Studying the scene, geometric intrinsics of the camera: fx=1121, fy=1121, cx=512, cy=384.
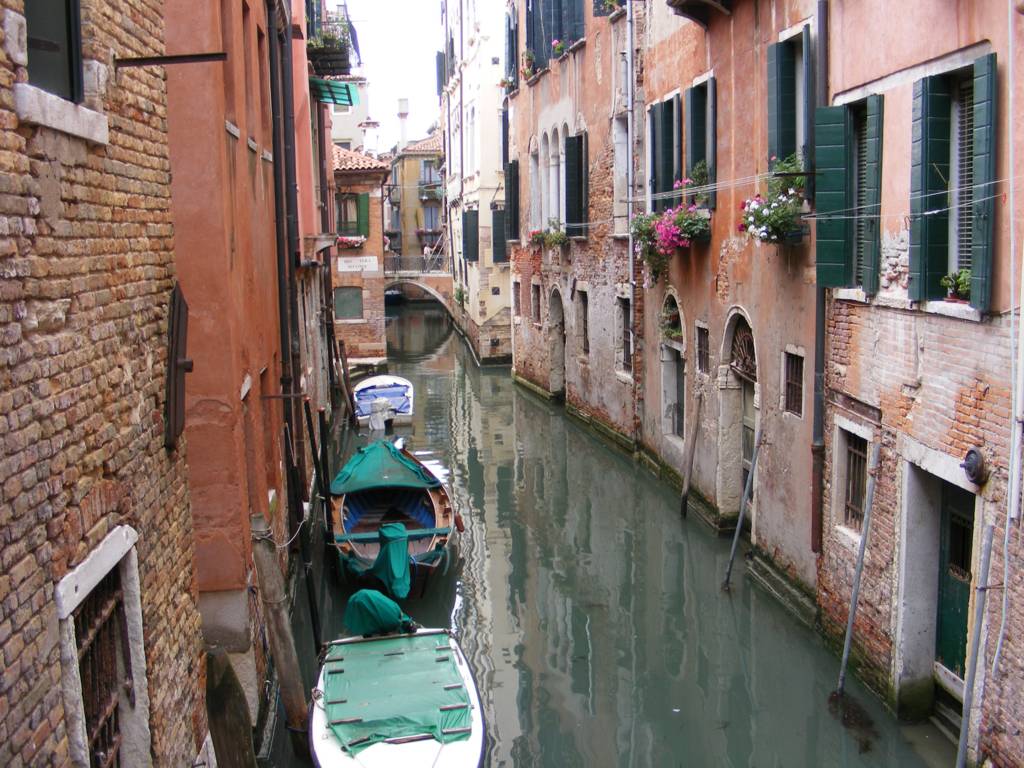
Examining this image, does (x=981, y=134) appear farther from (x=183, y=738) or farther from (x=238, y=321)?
(x=183, y=738)

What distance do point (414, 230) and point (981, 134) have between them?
46.7 m

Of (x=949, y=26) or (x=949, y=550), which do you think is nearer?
(x=949, y=26)

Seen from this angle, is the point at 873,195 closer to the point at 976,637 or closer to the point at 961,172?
the point at 961,172

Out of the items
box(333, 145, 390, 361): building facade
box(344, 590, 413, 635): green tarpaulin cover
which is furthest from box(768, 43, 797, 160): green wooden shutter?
box(333, 145, 390, 361): building facade

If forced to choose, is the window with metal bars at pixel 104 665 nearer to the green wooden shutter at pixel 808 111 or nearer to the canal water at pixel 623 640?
the canal water at pixel 623 640

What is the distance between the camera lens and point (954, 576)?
23.7 ft

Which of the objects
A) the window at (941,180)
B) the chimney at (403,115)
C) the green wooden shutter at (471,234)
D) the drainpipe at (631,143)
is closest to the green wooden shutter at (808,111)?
the window at (941,180)

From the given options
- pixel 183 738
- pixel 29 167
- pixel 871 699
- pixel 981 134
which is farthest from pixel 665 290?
pixel 29 167

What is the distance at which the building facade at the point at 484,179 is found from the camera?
2841 cm

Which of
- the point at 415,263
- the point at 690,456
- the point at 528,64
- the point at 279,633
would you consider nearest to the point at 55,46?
the point at 279,633

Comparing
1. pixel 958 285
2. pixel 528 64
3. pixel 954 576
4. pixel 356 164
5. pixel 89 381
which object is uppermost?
pixel 528 64

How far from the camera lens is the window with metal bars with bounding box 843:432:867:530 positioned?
8492 millimetres

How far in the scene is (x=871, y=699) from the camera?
791 centimetres

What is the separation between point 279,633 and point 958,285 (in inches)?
185
